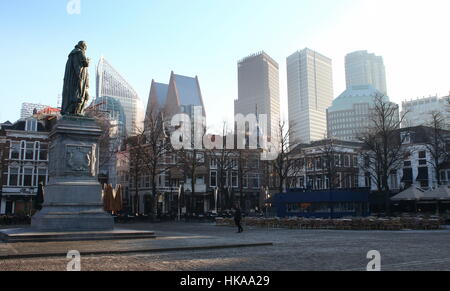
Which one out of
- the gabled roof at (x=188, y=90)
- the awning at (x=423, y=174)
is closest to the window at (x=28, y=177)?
the awning at (x=423, y=174)

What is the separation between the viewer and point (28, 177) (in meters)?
59.6

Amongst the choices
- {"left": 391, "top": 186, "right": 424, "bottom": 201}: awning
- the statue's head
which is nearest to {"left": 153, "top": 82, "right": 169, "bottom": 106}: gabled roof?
{"left": 391, "top": 186, "right": 424, "bottom": 201}: awning

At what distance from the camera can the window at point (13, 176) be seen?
191ft

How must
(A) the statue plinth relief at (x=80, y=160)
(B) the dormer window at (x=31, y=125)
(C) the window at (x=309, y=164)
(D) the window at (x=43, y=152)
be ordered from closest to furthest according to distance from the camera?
(A) the statue plinth relief at (x=80, y=160), (B) the dormer window at (x=31, y=125), (D) the window at (x=43, y=152), (C) the window at (x=309, y=164)

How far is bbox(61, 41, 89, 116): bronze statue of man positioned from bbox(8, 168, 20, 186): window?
4247cm

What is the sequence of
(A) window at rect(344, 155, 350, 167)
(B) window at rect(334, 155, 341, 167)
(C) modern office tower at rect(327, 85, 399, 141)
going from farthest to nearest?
(C) modern office tower at rect(327, 85, 399, 141), (A) window at rect(344, 155, 350, 167), (B) window at rect(334, 155, 341, 167)

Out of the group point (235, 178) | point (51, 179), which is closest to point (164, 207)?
point (235, 178)

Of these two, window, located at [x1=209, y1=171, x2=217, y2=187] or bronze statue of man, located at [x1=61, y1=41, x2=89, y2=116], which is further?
window, located at [x1=209, y1=171, x2=217, y2=187]

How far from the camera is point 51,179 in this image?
67.6 ft

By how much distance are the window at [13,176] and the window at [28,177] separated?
88cm

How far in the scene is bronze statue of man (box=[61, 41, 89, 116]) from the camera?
21516 mm

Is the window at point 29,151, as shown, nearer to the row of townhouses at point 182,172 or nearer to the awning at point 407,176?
the row of townhouses at point 182,172

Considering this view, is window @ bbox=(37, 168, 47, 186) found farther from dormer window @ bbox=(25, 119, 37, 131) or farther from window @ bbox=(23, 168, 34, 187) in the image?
dormer window @ bbox=(25, 119, 37, 131)
